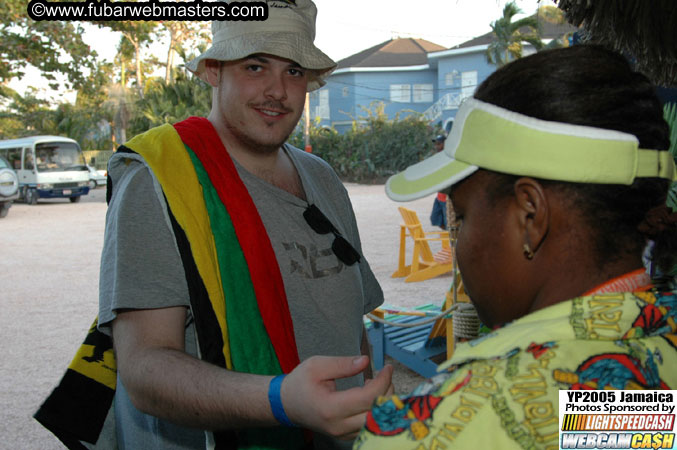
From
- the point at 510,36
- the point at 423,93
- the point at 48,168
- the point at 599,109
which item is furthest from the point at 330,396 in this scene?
the point at 423,93

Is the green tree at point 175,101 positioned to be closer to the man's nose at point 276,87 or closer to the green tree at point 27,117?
the green tree at point 27,117

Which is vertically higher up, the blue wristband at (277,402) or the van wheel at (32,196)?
the blue wristband at (277,402)

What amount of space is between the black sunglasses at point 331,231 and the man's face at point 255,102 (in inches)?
10.8

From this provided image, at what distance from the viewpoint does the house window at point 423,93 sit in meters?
44.9

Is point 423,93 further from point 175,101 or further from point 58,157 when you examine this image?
point 58,157

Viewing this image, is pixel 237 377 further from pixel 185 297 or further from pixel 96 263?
pixel 96 263

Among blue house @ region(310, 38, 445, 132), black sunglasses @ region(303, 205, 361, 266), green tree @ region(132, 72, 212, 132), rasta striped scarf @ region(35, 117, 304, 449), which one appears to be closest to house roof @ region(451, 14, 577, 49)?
blue house @ region(310, 38, 445, 132)

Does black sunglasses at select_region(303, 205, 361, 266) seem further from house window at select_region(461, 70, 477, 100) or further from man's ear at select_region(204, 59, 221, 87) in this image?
house window at select_region(461, 70, 477, 100)

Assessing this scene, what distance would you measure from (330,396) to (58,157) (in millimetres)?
25423

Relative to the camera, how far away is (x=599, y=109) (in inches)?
44.3

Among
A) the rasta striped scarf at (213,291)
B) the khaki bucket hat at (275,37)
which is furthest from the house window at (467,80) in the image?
the rasta striped scarf at (213,291)

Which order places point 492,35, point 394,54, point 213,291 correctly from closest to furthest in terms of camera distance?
point 213,291
point 492,35
point 394,54

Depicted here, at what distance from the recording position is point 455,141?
1.30 metres

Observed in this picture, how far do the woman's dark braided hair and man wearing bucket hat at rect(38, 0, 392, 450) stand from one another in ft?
1.95
